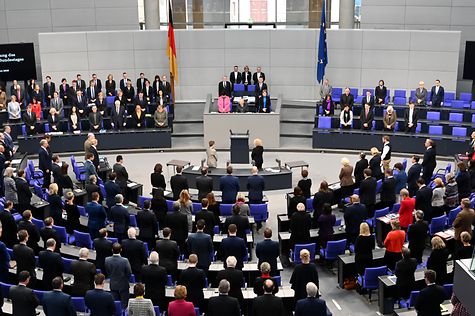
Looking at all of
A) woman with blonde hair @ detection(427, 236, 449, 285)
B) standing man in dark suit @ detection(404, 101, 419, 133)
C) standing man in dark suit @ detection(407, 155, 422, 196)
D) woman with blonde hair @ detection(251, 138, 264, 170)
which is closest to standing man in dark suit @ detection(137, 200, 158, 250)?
woman with blonde hair @ detection(427, 236, 449, 285)

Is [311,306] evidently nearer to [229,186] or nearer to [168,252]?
[168,252]

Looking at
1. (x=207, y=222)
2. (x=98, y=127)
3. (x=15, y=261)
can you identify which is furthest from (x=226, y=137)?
(x=15, y=261)

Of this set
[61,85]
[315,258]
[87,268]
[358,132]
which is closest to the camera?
[87,268]

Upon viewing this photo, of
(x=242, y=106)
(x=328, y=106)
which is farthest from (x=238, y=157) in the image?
(x=328, y=106)

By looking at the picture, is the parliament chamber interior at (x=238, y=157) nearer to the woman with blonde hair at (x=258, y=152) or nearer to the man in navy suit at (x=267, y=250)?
the man in navy suit at (x=267, y=250)

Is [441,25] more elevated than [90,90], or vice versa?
[441,25]

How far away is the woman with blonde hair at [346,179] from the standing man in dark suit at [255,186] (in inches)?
81.0

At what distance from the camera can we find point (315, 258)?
14.3 meters

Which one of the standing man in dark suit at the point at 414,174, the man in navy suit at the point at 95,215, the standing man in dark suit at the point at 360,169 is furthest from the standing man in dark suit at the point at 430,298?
the standing man in dark suit at the point at 360,169

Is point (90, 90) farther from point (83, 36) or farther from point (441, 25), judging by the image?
point (441, 25)

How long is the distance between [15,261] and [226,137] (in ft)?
36.5

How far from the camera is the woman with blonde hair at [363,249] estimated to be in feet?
39.6

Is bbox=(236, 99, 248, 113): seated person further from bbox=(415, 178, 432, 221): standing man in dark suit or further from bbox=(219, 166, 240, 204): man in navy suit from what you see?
bbox=(415, 178, 432, 221): standing man in dark suit

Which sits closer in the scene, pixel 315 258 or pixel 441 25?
pixel 315 258
